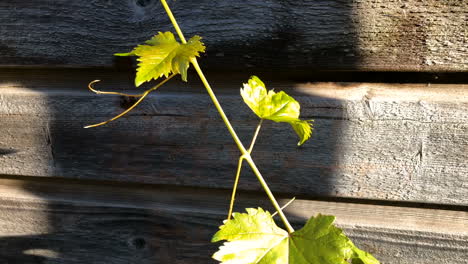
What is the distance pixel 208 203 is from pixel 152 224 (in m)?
0.15

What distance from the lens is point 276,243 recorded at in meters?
0.53

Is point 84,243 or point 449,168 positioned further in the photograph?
point 84,243

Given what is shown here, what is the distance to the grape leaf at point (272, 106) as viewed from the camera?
1.86 feet

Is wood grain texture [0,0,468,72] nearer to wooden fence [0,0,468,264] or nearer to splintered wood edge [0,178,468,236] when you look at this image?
wooden fence [0,0,468,264]

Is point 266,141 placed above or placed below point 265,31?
below

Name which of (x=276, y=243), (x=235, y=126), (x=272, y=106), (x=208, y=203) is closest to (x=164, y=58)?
(x=272, y=106)

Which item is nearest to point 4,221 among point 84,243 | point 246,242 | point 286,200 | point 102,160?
point 84,243

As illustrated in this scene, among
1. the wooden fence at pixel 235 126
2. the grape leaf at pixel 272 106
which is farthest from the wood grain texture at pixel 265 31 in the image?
the grape leaf at pixel 272 106

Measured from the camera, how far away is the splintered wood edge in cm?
82

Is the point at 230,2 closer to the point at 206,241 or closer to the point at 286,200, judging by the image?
the point at 286,200

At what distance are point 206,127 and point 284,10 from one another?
0.92 feet

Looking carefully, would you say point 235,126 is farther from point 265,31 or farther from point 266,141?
point 265,31

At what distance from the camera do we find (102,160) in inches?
37.2

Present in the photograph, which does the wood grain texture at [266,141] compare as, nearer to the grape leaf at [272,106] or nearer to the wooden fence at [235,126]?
the wooden fence at [235,126]
